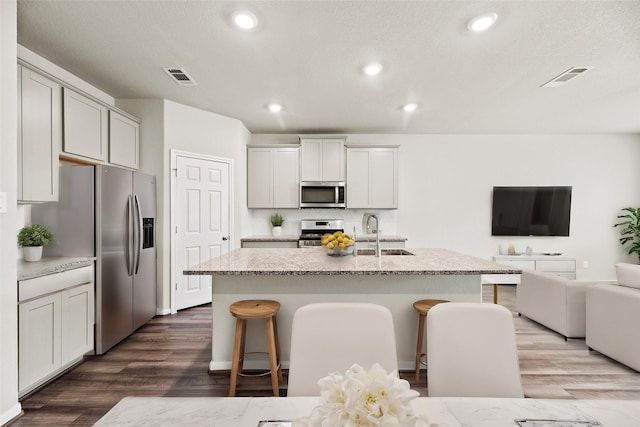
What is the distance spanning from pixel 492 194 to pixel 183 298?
521 cm

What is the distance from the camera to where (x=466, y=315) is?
1256mm

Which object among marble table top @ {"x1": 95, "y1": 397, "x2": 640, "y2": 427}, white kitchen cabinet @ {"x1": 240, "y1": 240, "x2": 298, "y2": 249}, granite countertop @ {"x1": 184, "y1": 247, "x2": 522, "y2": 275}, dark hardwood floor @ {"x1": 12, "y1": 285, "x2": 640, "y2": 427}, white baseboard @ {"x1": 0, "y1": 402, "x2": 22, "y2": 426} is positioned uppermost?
granite countertop @ {"x1": 184, "y1": 247, "x2": 522, "y2": 275}

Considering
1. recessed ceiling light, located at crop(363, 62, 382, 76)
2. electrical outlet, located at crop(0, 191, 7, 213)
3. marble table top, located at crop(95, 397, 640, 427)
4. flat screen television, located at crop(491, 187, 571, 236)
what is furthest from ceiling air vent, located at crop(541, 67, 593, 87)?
electrical outlet, located at crop(0, 191, 7, 213)

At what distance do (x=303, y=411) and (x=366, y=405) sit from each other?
0.44m

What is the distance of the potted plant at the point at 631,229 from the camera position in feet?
17.4

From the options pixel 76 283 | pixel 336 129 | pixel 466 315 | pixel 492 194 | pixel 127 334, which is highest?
pixel 336 129

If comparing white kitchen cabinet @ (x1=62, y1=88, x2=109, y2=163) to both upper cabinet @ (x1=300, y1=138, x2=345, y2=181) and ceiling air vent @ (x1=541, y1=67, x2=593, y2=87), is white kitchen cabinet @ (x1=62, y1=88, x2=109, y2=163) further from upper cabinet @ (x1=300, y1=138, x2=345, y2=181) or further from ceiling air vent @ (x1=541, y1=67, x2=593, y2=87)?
ceiling air vent @ (x1=541, y1=67, x2=593, y2=87)

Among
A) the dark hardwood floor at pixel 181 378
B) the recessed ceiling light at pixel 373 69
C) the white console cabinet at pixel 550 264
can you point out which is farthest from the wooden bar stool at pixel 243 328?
the white console cabinet at pixel 550 264

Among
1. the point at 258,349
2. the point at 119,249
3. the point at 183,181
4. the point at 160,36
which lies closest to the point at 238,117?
the point at 183,181

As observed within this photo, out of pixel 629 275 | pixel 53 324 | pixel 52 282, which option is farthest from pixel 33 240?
pixel 629 275

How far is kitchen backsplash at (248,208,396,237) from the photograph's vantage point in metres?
5.45

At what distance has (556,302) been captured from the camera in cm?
323

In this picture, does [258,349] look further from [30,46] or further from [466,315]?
[30,46]

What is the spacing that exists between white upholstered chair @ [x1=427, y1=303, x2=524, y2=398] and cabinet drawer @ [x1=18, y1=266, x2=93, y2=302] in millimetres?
2531
